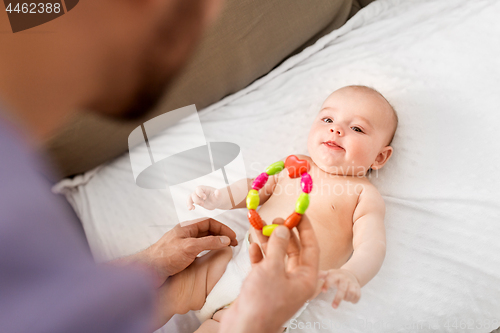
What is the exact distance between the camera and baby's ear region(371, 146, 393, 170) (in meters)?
1.04

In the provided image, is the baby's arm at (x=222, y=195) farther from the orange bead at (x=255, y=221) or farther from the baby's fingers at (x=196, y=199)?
the orange bead at (x=255, y=221)

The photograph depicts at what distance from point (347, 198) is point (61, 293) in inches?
28.2

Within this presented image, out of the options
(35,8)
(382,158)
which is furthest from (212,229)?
(35,8)

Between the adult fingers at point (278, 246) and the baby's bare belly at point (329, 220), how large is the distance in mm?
381

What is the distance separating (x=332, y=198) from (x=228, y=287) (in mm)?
373

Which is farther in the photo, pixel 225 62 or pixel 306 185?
pixel 225 62

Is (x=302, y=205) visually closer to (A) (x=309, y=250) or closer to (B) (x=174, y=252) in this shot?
(A) (x=309, y=250)

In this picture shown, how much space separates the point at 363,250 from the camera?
82 centimetres

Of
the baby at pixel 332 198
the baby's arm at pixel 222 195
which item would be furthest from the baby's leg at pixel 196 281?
the baby's arm at pixel 222 195

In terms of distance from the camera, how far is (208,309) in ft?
3.08

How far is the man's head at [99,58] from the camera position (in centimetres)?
91

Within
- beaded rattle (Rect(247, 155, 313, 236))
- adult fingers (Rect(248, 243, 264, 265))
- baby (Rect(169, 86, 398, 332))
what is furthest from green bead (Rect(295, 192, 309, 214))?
baby (Rect(169, 86, 398, 332))

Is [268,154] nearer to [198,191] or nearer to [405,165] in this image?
[198,191]

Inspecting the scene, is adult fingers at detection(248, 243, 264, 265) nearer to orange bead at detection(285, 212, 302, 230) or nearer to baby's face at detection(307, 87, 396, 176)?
orange bead at detection(285, 212, 302, 230)
